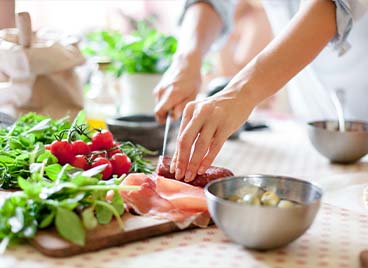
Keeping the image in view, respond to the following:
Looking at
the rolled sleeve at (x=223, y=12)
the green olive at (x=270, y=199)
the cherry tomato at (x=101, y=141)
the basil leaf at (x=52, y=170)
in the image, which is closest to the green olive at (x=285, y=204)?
the green olive at (x=270, y=199)

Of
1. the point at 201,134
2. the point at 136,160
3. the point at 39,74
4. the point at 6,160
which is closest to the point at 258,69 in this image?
the point at 201,134

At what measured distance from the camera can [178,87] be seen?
1690mm

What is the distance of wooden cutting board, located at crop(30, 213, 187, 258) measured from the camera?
101 centimetres

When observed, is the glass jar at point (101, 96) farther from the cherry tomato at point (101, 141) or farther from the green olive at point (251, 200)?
the green olive at point (251, 200)

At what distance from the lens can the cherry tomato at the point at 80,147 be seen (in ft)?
4.36

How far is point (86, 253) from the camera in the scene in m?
1.03

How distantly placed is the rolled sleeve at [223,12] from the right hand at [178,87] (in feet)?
0.94

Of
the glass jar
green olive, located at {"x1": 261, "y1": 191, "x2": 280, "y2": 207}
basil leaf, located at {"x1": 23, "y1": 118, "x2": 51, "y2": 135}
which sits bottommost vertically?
the glass jar

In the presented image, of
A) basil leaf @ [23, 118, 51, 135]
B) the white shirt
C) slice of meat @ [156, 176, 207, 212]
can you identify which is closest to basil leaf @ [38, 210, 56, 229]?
slice of meat @ [156, 176, 207, 212]

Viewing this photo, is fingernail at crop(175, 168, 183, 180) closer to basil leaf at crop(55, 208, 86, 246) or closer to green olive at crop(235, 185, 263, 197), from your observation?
green olive at crop(235, 185, 263, 197)

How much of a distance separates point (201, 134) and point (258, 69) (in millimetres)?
217

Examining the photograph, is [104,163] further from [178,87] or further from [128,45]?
[128,45]

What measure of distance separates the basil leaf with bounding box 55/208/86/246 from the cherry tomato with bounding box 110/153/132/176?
33 cm

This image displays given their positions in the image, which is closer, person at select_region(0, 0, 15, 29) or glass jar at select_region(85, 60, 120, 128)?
person at select_region(0, 0, 15, 29)
